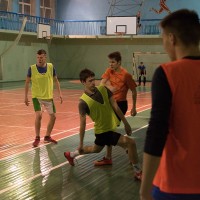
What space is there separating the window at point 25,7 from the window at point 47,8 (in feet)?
5.36

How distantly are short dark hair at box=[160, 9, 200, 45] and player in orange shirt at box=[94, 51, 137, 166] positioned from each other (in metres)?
4.52

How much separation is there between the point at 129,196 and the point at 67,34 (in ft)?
95.2

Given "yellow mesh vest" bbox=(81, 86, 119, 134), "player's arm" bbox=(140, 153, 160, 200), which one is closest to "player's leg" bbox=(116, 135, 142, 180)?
"yellow mesh vest" bbox=(81, 86, 119, 134)

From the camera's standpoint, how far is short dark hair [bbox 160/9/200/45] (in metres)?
1.83

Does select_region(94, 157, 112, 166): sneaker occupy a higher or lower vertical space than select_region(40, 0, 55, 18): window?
lower

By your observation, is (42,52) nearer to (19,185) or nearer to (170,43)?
(19,185)

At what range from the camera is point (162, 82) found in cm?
175

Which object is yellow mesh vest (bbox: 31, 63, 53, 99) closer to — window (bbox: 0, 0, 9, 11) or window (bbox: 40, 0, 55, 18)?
window (bbox: 0, 0, 9, 11)

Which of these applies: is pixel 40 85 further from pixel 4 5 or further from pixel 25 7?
pixel 25 7

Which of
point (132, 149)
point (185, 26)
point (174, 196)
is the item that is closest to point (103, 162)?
point (132, 149)

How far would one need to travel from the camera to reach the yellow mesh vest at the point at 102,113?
5469mm

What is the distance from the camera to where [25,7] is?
30859 millimetres

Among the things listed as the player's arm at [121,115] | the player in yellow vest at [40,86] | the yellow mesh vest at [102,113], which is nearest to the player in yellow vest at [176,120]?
the player's arm at [121,115]

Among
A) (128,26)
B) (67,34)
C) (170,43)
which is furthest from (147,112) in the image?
(67,34)
